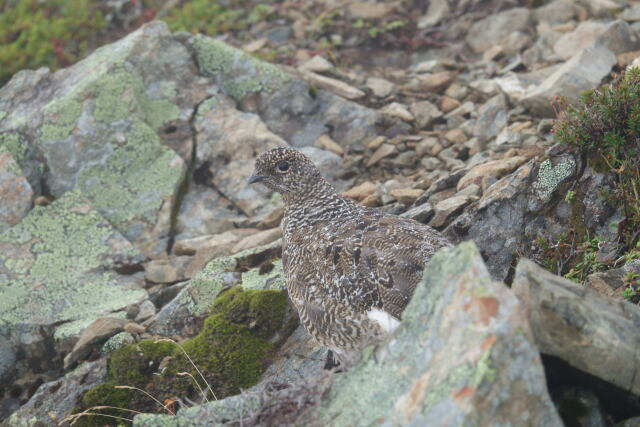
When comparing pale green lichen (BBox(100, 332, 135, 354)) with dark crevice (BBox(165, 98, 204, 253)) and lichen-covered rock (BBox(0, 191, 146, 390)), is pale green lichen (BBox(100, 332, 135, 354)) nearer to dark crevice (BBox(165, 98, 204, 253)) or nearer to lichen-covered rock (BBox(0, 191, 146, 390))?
lichen-covered rock (BBox(0, 191, 146, 390))

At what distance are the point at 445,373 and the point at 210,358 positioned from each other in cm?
333

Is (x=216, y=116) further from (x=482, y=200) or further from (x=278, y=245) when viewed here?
(x=482, y=200)

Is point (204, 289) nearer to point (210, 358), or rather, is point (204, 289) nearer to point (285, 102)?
point (210, 358)

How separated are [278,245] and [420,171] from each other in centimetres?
203

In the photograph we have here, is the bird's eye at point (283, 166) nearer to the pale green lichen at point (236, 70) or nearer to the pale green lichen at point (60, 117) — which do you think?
the pale green lichen at point (236, 70)

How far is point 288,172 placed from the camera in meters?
6.96

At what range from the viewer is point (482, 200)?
22.4 feet

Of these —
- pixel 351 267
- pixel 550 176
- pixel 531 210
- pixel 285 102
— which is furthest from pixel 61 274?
pixel 550 176

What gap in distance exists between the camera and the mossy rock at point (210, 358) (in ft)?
20.7

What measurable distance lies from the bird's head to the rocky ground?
34.2 inches

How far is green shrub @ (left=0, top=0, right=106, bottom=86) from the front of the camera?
39.5 feet

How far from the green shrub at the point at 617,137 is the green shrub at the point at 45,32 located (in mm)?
8553

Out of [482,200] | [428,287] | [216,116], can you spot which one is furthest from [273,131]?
[428,287]

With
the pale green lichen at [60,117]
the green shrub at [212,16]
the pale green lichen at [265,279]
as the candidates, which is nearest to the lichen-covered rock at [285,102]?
the pale green lichen at [60,117]
